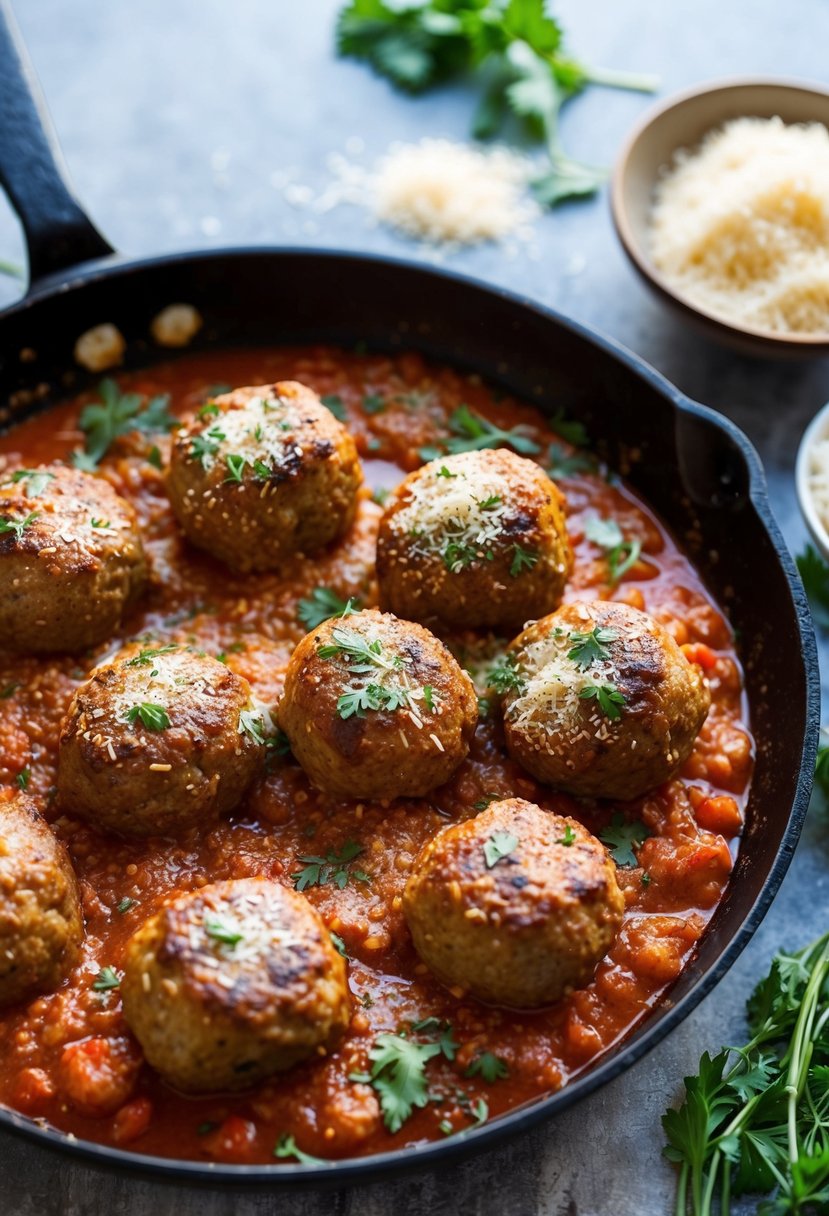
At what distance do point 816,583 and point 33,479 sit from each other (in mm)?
3135

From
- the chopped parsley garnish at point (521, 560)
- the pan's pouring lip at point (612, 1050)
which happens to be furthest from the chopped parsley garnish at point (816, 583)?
the chopped parsley garnish at point (521, 560)

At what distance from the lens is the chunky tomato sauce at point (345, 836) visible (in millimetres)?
3758

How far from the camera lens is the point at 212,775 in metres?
4.12

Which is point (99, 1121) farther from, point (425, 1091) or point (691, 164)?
point (691, 164)

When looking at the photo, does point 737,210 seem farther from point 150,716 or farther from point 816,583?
point 150,716

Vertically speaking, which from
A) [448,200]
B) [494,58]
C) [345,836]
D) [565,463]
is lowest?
[345,836]

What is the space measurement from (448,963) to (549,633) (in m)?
1.16

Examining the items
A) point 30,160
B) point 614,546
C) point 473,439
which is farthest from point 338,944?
point 30,160

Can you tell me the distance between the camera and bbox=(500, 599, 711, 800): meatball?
412cm

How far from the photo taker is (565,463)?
527cm

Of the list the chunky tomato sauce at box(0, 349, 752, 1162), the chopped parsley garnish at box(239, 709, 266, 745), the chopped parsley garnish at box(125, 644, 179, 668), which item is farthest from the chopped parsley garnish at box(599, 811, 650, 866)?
the chopped parsley garnish at box(125, 644, 179, 668)

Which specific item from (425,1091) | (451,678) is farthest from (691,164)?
(425,1091)

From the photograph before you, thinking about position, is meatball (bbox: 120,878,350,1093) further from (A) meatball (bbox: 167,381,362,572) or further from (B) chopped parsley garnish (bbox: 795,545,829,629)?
(B) chopped parsley garnish (bbox: 795,545,829,629)

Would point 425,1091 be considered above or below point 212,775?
below
